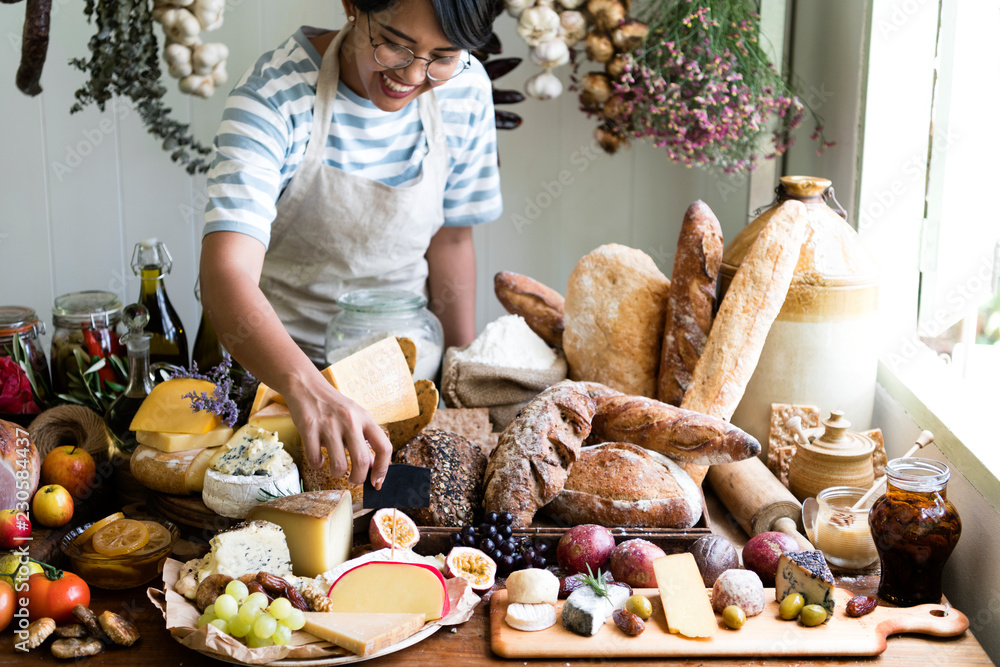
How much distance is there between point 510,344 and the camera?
1.64 m

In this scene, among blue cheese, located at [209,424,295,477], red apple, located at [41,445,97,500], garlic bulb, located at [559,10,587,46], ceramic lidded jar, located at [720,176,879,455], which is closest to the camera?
blue cheese, located at [209,424,295,477]

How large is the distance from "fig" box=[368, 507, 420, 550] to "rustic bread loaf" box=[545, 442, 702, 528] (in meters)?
0.22

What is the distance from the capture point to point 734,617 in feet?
3.24

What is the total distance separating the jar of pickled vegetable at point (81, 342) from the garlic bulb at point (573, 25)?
1.21 metres

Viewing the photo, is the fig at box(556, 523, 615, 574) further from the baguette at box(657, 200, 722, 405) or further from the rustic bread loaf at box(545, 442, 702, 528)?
the baguette at box(657, 200, 722, 405)

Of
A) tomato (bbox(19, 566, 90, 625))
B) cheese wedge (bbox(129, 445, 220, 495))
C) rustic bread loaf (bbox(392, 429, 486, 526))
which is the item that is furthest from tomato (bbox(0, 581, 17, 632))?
rustic bread loaf (bbox(392, 429, 486, 526))

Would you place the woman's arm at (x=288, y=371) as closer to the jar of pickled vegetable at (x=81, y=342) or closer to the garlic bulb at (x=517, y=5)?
the jar of pickled vegetable at (x=81, y=342)

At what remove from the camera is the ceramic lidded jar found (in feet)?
4.51

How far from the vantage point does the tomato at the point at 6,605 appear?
3.20ft

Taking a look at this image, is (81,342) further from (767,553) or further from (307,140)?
(767,553)

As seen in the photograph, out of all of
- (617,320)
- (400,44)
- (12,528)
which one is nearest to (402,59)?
(400,44)

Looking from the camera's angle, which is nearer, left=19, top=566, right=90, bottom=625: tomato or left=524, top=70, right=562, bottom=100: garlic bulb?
left=19, top=566, right=90, bottom=625: tomato

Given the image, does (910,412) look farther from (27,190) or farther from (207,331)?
(27,190)

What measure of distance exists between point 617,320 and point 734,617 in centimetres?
65
